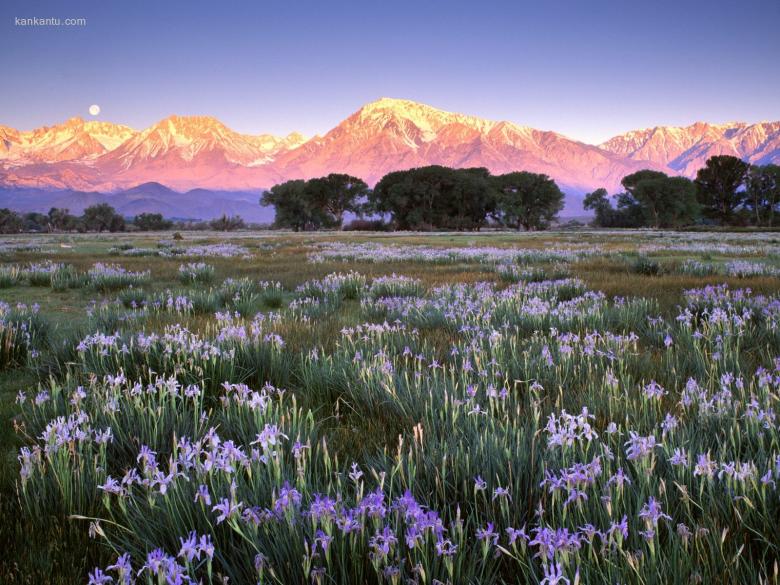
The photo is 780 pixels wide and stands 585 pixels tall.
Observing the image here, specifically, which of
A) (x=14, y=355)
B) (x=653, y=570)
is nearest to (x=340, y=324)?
(x=14, y=355)

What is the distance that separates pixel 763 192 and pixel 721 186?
28.8 ft

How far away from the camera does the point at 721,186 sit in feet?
366

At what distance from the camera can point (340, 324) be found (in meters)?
6.32

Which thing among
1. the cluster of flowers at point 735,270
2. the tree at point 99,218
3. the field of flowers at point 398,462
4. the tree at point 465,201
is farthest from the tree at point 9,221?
the cluster of flowers at point 735,270

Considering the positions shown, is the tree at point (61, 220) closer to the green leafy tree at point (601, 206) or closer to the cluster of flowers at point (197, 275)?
the cluster of flowers at point (197, 275)

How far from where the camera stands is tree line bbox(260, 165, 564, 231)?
108438 mm

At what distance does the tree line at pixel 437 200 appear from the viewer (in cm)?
10844

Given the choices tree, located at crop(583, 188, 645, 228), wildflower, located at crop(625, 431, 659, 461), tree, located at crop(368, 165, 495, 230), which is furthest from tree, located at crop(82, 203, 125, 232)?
wildflower, located at crop(625, 431, 659, 461)

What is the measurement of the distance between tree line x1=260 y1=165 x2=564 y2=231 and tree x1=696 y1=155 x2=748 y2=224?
117ft

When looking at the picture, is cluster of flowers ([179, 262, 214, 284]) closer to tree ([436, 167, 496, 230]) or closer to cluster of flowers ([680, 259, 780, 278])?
cluster of flowers ([680, 259, 780, 278])

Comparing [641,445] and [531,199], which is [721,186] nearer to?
[531,199]

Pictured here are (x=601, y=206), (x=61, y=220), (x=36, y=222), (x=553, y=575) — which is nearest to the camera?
(x=553, y=575)


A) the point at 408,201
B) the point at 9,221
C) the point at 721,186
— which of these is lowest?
the point at 9,221

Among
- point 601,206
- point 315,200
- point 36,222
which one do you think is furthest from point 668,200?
point 36,222
